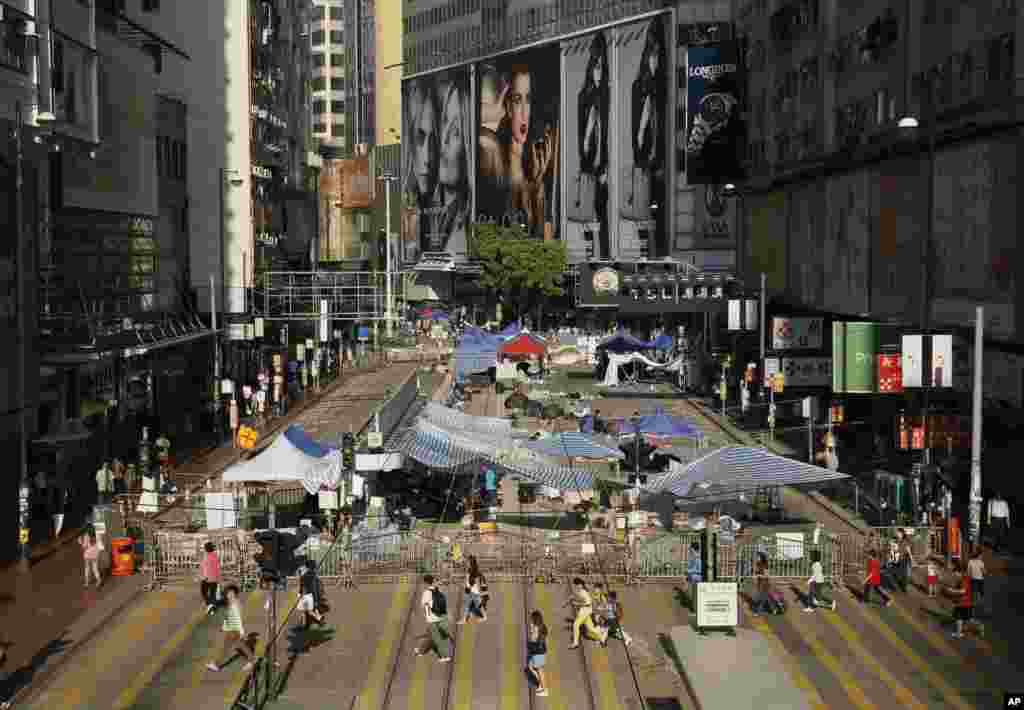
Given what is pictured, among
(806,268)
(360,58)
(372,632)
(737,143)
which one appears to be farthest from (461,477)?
(360,58)

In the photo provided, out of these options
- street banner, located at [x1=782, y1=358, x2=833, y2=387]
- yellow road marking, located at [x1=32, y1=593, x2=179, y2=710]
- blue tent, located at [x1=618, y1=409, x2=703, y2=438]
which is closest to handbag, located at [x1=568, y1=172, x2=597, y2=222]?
street banner, located at [x1=782, y1=358, x2=833, y2=387]

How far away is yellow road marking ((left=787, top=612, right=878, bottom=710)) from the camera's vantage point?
75.7 feet

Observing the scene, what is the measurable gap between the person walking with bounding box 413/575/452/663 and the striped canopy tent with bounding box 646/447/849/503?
9340 millimetres

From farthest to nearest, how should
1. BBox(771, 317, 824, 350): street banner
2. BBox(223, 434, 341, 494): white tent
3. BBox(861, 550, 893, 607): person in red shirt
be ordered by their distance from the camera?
BBox(771, 317, 824, 350): street banner, BBox(223, 434, 341, 494): white tent, BBox(861, 550, 893, 607): person in red shirt

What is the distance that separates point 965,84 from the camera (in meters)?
45.9

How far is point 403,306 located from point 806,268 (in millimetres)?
69041

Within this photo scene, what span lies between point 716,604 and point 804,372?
28.4 meters

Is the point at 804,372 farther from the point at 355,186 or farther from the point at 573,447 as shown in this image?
the point at 355,186

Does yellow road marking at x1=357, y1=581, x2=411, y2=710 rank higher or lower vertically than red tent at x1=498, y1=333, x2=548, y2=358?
lower

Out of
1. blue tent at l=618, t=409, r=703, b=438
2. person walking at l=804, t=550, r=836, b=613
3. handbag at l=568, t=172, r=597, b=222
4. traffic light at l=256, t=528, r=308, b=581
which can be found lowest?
person walking at l=804, t=550, r=836, b=613

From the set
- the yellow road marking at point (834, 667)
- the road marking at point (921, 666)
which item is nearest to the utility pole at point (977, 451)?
→ the road marking at point (921, 666)

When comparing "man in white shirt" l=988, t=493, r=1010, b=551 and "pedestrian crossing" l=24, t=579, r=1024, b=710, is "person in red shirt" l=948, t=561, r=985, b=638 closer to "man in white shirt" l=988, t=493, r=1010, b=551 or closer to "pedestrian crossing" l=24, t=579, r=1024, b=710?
"pedestrian crossing" l=24, t=579, r=1024, b=710

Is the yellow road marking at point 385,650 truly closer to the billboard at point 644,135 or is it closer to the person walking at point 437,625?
the person walking at point 437,625

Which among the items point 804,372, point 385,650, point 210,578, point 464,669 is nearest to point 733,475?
point 385,650
